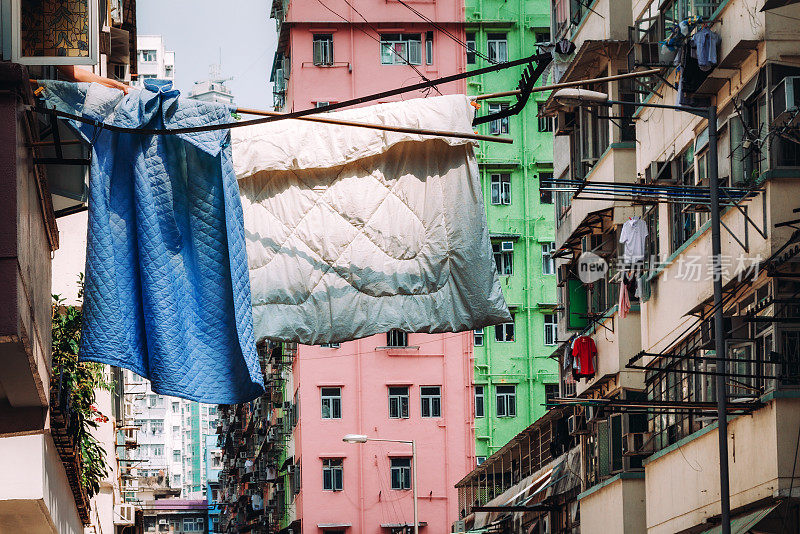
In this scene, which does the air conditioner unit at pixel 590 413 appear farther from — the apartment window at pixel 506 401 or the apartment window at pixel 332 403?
the apartment window at pixel 332 403

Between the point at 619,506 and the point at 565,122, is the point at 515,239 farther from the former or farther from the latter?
the point at 619,506

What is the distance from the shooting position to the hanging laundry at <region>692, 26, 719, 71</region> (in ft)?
66.2

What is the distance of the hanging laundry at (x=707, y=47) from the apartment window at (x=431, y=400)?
34148mm

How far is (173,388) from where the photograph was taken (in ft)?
30.5

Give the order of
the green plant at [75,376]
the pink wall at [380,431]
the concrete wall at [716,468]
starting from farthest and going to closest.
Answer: the pink wall at [380,431] < the concrete wall at [716,468] < the green plant at [75,376]

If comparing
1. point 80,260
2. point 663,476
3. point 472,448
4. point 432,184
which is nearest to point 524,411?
point 472,448

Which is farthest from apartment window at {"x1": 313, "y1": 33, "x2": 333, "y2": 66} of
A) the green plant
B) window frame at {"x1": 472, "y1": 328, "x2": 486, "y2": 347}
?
the green plant

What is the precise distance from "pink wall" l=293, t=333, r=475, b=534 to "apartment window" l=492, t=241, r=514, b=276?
285 cm

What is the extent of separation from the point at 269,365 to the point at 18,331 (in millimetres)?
62643

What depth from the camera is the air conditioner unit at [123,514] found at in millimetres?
38562

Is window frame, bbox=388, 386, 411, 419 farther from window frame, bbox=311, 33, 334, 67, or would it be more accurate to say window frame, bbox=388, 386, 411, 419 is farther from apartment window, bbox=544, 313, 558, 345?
window frame, bbox=311, 33, 334, 67

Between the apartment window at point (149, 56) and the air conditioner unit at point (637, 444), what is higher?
the apartment window at point (149, 56)

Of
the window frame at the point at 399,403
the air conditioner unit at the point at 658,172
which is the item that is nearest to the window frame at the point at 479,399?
the window frame at the point at 399,403

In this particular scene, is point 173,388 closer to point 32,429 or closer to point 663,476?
point 32,429
